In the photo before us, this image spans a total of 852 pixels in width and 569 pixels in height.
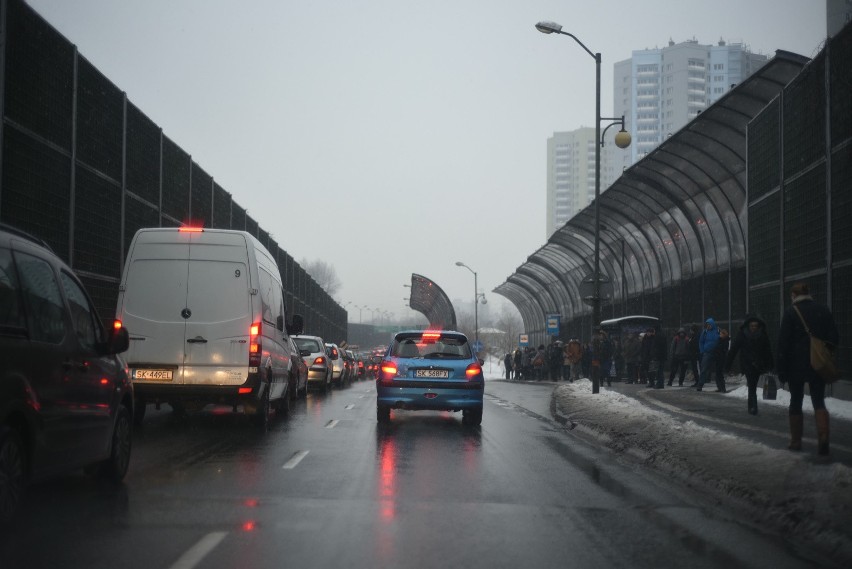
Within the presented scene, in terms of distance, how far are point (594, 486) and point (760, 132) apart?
13.6m

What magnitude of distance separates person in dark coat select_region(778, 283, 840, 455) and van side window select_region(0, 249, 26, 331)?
23.8ft

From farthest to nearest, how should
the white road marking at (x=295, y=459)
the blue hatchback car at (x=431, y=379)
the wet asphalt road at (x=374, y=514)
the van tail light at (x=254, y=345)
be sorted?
the blue hatchback car at (x=431, y=379) → the van tail light at (x=254, y=345) → the white road marking at (x=295, y=459) → the wet asphalt road at (x=374, y=514)

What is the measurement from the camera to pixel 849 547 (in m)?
5.83

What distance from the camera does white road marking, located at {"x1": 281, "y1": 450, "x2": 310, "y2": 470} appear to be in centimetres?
976

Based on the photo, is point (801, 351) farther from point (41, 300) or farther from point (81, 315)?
point (41, 300)

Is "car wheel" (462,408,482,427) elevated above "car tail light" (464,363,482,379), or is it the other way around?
"car tail light" (464,363,482,379)

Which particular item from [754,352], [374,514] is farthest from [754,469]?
[754,352]

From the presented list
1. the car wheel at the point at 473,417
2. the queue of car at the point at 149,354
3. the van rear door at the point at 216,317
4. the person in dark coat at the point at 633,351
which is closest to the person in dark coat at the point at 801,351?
the queue of car at the point at 149,354

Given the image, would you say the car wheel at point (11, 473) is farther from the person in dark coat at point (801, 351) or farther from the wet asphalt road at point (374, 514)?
the person in dark coat at point (801, 351)

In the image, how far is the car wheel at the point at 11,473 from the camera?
5.89 metres

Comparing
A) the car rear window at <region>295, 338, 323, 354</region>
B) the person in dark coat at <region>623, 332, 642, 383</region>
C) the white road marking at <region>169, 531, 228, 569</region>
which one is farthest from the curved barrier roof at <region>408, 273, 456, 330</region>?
the white road marking at <region>169, 531, 228, 569</region>

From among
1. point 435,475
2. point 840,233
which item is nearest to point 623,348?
point 840,233

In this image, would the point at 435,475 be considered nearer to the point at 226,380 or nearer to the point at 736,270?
the point at 226,380

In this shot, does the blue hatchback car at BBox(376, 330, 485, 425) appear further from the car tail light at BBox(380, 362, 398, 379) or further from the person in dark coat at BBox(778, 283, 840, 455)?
the person in dark coat at BBox(778, 283, 840, 455)
